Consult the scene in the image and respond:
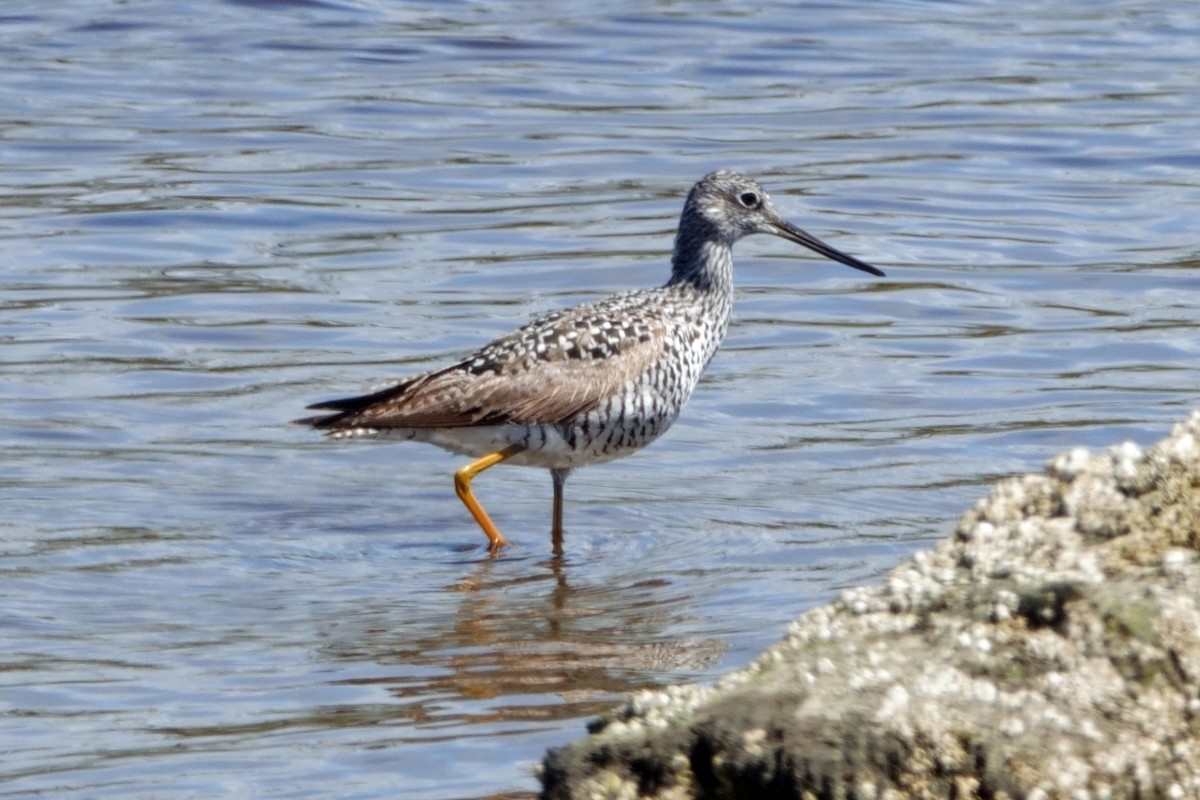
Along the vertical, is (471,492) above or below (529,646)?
above

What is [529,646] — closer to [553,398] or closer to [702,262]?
[553,398]

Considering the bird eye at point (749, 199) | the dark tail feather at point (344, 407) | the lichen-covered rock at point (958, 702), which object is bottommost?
the dark tail feather at point (344, 407)

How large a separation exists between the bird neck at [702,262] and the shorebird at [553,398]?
46 cm

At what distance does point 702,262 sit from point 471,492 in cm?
150

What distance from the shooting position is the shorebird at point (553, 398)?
8.12 metres

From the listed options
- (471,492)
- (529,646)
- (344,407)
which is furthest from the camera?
(471,492)

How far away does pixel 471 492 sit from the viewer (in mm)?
8359

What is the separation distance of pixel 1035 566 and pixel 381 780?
1.87 metres

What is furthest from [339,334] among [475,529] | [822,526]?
[822,526]

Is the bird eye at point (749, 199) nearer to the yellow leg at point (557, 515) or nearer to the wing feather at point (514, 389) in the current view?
the wing feather at point (514, 389)

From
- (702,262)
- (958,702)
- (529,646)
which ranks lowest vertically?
(529,646)

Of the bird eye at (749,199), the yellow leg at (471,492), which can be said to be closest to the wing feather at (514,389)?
the yellow leg at (471,492)

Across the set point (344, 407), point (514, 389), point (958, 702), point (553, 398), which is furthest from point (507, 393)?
point (958, 702)

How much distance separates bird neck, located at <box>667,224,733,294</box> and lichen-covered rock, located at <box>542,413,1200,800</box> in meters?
5.08
